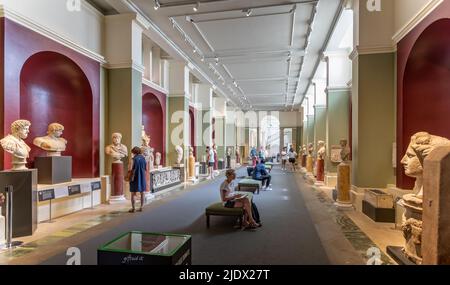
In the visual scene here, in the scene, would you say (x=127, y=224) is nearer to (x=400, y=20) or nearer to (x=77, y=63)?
(x=77, y=63)

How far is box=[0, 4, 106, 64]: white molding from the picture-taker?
4531 mm

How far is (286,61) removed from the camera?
1065 cm

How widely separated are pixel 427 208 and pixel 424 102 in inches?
127

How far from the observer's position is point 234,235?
4.42 metres

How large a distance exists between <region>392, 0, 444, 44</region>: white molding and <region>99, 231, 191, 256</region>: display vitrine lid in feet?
15.9

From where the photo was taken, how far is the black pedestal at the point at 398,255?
3150 mm

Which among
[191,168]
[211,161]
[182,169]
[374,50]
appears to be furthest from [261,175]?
[374,50]

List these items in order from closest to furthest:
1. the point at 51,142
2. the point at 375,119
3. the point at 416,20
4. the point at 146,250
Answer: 1. the point at 146,250
2. the point at 416,20
3. the point at 51,142
4. the point at 375,119

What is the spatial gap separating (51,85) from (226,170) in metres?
4.63

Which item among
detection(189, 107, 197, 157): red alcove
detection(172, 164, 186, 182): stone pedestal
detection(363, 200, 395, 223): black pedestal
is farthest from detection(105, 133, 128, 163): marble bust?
detection(189, 107, 197, 157): red alcove

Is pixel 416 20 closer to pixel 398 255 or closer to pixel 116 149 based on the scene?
pixel 398 255

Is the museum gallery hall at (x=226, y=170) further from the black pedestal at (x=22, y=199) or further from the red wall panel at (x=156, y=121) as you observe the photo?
the red wall panel at (x=156, y=121)

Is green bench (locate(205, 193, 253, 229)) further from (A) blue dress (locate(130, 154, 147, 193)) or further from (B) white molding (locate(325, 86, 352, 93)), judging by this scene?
(B) white molding (locate(325, 86, 352, 93))

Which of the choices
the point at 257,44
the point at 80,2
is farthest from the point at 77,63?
the point at 257,44
